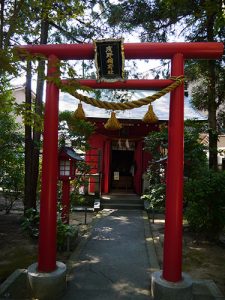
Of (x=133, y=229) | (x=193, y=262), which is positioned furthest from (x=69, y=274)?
(x=133, y=229)

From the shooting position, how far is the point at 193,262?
741 cm

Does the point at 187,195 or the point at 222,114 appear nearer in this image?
the point at 187,195

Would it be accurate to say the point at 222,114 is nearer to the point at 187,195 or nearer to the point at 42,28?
the point at 187,195

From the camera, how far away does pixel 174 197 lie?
5.42 m

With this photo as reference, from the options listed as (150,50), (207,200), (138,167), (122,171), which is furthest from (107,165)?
(150,50)

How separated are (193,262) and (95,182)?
25.7ft

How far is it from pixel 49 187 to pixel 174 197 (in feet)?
6.99

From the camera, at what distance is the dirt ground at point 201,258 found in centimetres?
658

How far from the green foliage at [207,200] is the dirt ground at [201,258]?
573mm

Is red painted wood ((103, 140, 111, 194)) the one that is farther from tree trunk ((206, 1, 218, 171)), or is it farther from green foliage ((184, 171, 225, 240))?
green foliage ((184, 171, 225, 240))

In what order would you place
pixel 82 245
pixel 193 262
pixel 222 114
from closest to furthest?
pixel 193 262, pixel 82 245, pixel 222 114

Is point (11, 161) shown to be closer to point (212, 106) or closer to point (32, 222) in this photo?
point (32, 222)

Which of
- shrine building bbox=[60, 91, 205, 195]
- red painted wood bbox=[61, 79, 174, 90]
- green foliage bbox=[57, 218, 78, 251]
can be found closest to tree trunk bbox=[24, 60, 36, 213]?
green foliage bbox=[57, 218, 78, 251]

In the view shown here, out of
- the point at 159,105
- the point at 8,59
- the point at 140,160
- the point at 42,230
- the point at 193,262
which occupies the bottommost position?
the point at 193,262
